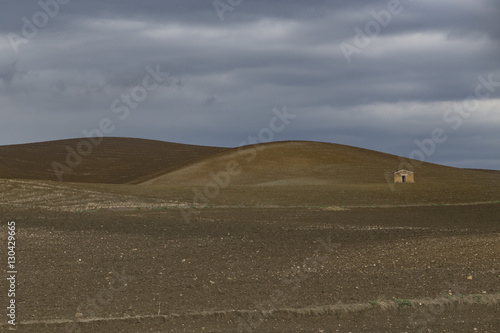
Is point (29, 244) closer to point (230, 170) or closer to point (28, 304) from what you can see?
point (28, 304)

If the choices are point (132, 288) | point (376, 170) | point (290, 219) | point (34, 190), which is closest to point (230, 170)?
point (376, 170)

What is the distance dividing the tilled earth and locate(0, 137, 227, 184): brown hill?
61.8 metres

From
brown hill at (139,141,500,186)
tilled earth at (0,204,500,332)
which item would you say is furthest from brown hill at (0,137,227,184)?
tilled earth at (0,204,500,332)

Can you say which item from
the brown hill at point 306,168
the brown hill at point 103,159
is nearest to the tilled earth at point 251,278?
the brown hill at point 306,168

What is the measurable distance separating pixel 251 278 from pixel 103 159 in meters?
94.4

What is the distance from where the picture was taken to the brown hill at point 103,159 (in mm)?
90875

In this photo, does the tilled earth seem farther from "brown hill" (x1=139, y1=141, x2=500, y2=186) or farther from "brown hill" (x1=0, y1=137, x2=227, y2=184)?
"brown hill" (x1=0, y1=137, x2=227, y2=184)

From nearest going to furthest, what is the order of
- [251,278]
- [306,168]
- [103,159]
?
[251,278], [306,168], [103,159]

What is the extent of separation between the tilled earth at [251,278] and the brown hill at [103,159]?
61.8m

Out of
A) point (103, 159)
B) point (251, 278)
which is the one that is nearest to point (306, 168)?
point (103, 159)

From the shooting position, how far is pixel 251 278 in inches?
638

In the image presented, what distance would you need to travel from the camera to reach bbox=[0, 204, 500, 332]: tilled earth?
12.5 m

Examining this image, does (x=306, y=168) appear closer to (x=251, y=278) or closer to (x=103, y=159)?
(x=103, y=159)

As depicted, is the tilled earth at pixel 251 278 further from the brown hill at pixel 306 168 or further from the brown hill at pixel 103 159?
the brown hill at pixel 103 159
